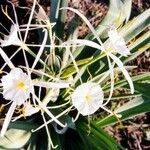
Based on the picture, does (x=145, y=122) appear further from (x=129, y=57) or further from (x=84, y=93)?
(x=84, y=93)

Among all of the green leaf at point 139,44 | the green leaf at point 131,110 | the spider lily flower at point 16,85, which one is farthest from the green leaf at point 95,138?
Answer: the spider lily flower at point 16,85

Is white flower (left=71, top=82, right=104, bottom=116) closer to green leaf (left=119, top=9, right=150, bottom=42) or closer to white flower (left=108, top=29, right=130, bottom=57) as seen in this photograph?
white flower (left=108, top=29, right=130, bottom=57)

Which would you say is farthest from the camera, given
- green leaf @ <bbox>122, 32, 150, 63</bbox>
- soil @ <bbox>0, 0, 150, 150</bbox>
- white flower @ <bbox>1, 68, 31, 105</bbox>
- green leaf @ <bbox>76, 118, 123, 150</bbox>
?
soil @ <bbox>0, 0, 150, 150</bbox>

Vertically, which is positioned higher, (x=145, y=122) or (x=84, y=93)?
(x=84, y=93)

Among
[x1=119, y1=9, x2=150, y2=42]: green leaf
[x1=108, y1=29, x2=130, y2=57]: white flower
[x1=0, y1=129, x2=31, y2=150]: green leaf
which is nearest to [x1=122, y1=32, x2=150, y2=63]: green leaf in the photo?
[x1=119, y1=9, x2=150, y2=42]: green leaf

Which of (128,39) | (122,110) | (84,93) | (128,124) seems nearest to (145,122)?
(128,124)

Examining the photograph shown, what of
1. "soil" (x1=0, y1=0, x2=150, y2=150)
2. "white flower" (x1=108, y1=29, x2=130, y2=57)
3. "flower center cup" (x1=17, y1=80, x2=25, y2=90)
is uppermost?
"white flower" (x1=108, y1=29, x2=130, y2=57)

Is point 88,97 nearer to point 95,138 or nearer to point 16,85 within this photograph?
point 16,85
